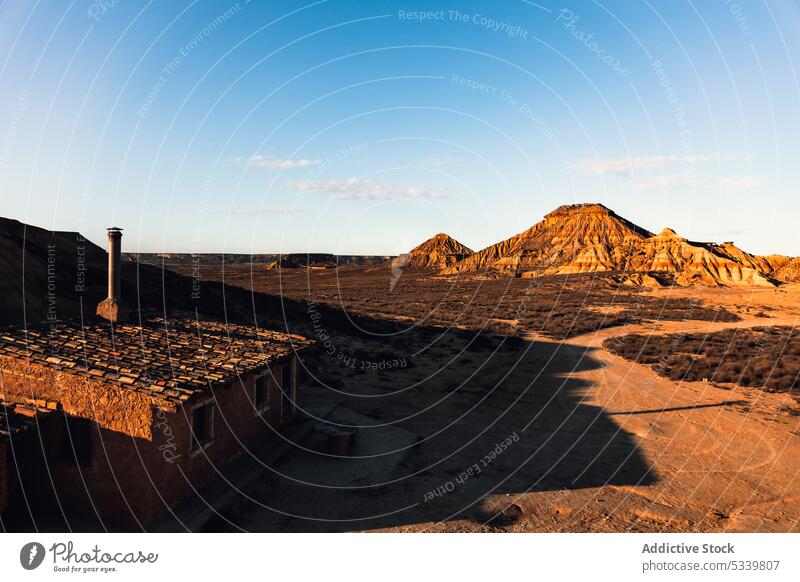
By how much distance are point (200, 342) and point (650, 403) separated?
17238 mm

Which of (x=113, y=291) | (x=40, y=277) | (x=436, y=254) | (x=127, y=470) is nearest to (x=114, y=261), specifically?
(x=113, y=291)

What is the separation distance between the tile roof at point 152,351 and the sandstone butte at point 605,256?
72.4 metres

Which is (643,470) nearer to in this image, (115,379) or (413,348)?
(115,379)

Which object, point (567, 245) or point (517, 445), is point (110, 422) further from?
point (567, 245)

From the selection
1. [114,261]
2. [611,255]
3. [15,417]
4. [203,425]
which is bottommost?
[203,425]

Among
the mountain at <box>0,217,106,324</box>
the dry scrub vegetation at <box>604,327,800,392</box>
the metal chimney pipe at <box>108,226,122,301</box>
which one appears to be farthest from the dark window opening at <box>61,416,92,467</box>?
the dry scrub vegetation at <box>604,327,800,392</box>

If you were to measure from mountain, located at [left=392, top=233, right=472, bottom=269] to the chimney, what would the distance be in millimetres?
116580

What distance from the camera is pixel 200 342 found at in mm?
12656

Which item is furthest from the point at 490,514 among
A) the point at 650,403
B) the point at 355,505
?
the point at 650,403

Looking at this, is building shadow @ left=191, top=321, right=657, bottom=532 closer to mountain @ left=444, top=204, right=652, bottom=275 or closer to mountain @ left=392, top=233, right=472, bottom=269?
mountain @ left=444, top=204, right=652, bottom=275

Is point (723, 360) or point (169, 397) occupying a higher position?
point (169, 397)

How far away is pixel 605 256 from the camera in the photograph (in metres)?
96.8

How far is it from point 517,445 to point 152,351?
1069 cm

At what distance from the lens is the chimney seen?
→ 42.6 feet
